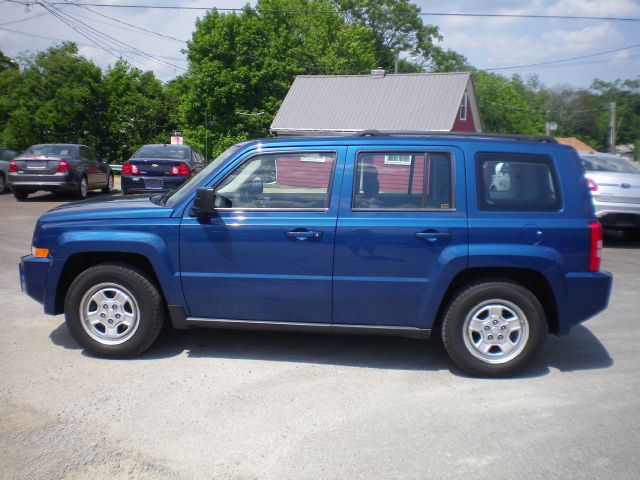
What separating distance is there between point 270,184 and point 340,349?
159 centimetres

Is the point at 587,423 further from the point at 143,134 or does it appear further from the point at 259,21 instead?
the point at 259,21

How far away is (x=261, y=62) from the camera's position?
1671 inches

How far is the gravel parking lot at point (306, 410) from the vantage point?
353 cm

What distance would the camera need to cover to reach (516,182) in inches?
191

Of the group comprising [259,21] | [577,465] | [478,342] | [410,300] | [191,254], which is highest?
[259,21]

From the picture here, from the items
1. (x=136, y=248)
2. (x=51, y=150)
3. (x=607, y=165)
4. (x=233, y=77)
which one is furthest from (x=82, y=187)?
(x=233, y=77)

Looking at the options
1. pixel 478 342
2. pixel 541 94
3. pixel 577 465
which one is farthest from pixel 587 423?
pixel 541 94

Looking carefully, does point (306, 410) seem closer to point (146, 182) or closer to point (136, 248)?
point (136, 248)

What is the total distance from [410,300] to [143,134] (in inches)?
1536

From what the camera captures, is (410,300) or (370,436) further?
(410,300)

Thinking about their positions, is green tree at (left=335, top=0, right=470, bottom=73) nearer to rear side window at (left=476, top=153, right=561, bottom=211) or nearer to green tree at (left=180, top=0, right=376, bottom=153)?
green tree at (left=180, top=0, right=376, bottom=153)

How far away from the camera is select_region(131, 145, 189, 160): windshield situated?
15.2 meters

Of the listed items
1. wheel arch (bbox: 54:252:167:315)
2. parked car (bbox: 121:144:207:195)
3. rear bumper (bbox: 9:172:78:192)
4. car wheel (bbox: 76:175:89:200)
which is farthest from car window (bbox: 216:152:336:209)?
car wheel (bbox: 76:175:89:200)

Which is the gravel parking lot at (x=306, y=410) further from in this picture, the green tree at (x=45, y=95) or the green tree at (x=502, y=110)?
the green tree at (x=502, y=110)
